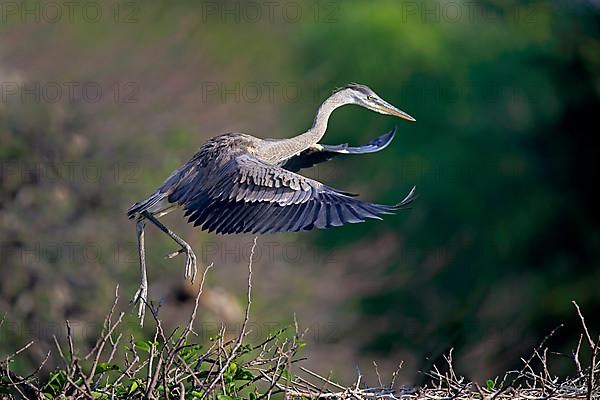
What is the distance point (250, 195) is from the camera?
19.5 ft

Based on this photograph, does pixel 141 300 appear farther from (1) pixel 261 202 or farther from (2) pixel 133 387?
(2) pixel 133 387

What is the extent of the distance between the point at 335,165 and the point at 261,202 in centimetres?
970

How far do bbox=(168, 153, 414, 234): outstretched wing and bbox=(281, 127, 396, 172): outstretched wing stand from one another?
57 centimetres

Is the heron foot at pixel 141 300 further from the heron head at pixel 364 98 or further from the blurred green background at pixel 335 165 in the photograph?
the blurred green background at pixel 335 165

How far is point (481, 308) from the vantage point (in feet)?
48.6

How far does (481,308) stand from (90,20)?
5.64m

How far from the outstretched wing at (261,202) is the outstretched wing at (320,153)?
1.88 ft

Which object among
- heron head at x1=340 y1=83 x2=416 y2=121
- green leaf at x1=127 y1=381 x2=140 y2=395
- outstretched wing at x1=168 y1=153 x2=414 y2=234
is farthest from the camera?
heron head at x1=340 y1=83 x2=416 y2=121

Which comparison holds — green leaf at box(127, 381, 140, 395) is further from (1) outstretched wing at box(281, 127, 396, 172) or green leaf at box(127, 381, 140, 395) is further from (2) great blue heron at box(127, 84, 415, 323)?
(1) outstretched wing at box(281, 127, 396, 172)

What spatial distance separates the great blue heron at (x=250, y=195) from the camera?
18.9ft

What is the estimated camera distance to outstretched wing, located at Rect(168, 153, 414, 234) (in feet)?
18.8

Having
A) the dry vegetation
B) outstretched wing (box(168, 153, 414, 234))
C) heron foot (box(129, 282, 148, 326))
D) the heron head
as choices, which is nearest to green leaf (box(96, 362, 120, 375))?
the dry vegetation

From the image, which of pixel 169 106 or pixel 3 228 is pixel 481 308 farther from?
pixel 3 228

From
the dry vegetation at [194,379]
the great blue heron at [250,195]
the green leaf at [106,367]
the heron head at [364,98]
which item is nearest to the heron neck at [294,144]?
the great blue heron at [250,195]
